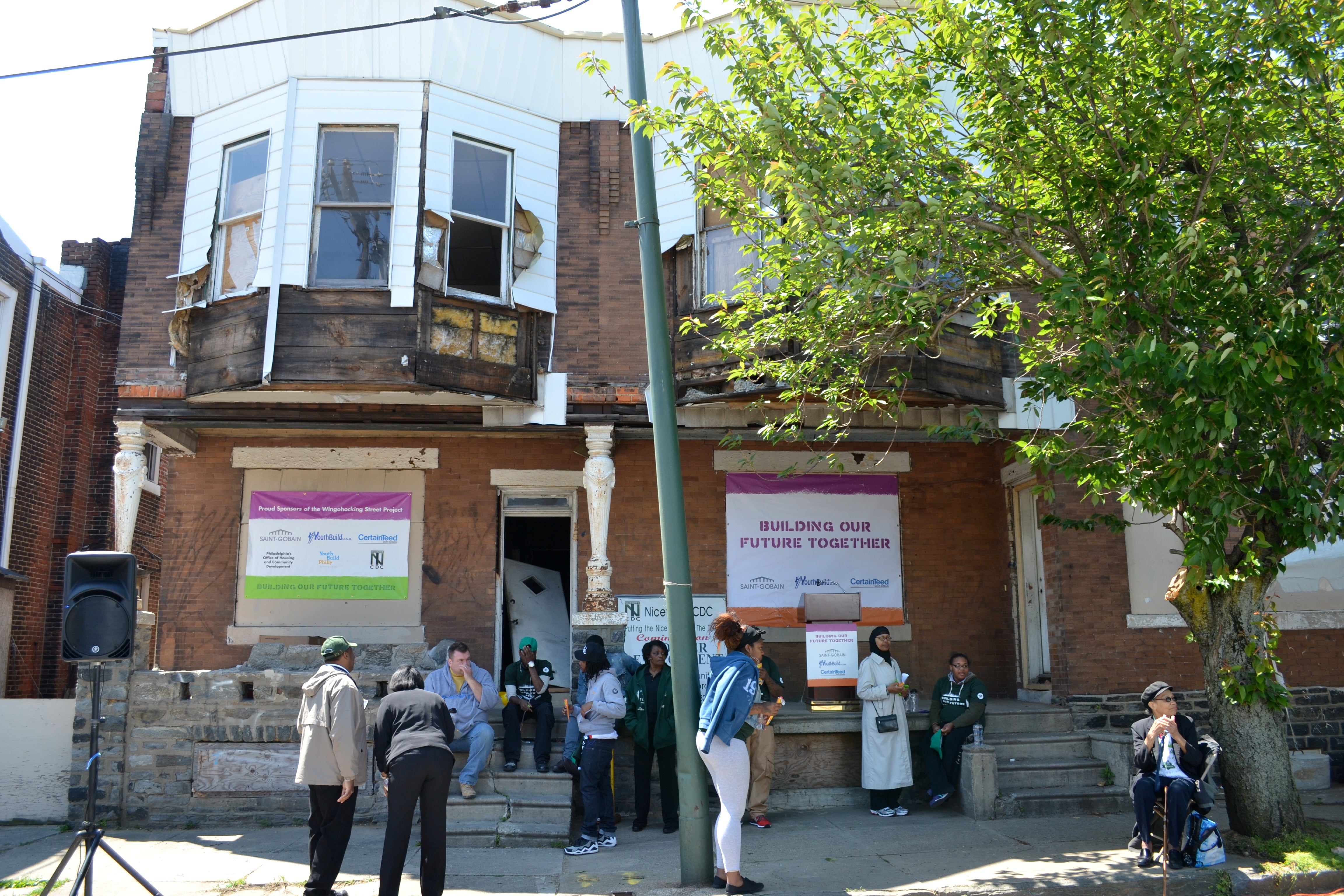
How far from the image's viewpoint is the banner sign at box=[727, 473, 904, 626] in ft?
40.6

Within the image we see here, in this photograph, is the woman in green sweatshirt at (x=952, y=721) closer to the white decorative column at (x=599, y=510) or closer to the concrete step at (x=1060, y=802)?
the concrete step at (x=1060, y=802)

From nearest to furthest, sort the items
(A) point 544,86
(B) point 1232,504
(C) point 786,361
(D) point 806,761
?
(B) point 1232,504 → (C) point 786,361 → (D) point 806,761 → (A) point 544,86

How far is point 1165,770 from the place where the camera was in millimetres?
7664

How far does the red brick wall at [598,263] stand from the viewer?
1196cm

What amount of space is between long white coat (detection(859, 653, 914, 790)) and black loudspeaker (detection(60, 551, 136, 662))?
21.1 ft

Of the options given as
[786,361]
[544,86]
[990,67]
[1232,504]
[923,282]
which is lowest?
[1232,504]

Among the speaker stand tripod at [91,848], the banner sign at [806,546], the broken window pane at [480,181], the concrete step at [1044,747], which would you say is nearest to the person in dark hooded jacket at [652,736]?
the banner sign at [806,546]

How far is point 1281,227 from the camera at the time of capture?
26.4 ft

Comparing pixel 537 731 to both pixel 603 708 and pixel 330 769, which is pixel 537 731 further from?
pixel 330 769

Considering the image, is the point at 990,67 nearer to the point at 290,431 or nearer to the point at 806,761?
the point at 806,761

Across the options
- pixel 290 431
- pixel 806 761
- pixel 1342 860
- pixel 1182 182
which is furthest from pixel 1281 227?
pixel 290 431

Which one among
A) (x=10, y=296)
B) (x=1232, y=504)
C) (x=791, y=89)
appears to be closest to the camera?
(x=1232, y=504)

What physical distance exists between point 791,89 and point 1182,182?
3.14 metres

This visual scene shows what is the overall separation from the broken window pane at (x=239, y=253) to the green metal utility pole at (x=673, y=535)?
565 centimetres
